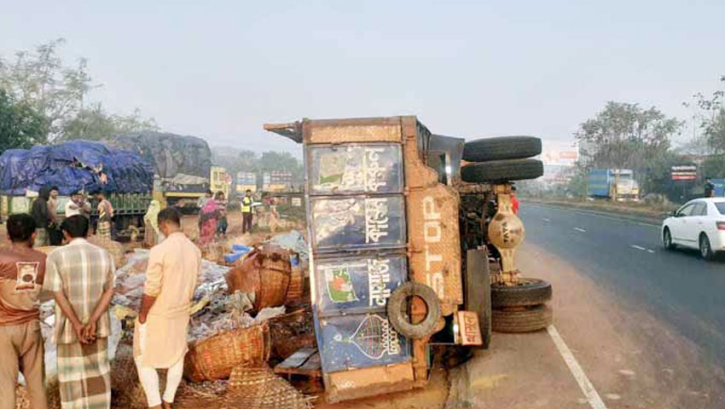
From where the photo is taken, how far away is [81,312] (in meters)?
4.79

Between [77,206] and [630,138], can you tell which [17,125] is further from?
[630,138]

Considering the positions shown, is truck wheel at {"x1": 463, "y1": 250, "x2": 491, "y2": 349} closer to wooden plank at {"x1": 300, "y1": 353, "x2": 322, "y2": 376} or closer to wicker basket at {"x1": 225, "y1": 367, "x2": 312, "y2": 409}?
wooden plank at {"x1": 300, "y1": 353, "x2": 322, "y2": 376}

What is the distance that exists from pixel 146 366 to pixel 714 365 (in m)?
5.27

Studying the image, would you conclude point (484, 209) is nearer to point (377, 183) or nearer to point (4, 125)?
point (377, 183)

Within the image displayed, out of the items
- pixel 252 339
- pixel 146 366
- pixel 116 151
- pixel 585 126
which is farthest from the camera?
pixel 585 126

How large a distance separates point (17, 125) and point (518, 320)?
28.9 metres

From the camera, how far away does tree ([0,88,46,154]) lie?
1129 inches

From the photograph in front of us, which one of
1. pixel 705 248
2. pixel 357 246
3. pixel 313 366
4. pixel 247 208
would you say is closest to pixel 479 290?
pixel 357 246

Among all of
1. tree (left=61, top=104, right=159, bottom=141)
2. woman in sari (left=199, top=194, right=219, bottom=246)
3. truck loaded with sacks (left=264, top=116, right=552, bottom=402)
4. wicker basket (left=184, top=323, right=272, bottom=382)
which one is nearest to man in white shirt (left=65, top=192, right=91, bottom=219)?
woman in sari (left=199, top=194, right=219, bottom=246)

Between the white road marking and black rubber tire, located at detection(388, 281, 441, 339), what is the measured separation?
1.41 metres

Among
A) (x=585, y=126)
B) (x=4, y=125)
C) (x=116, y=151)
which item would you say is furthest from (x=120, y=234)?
(x=585, y=126)

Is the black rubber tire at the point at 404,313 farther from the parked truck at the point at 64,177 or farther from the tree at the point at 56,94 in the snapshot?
the tree at the point at 56,94

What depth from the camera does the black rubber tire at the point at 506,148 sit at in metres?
7.42

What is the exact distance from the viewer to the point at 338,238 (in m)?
5.55
